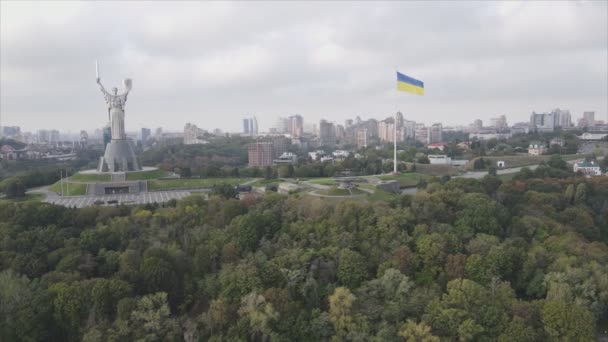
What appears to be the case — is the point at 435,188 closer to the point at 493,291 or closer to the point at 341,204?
the point at 341,204

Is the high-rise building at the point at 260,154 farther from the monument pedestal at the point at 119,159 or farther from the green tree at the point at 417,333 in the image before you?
the green tree at the point at 417,333

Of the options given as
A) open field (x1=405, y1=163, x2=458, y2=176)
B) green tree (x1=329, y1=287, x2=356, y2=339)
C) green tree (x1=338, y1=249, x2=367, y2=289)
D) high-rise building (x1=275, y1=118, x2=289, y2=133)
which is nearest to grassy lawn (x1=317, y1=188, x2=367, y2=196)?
green tree (x1=338, y1=249, x2=367, y2=289)

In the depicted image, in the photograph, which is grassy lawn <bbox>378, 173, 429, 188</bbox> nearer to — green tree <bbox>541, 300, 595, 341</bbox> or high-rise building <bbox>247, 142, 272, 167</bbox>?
green tree <bbox>541, 300, 595, 341</bbox>

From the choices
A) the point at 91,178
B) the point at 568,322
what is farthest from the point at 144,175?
the point at 568,322

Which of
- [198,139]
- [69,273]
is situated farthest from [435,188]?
[198,139]

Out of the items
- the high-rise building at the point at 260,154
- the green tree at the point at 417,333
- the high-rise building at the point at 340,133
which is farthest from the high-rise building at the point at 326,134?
the green tree at the point at 417,333

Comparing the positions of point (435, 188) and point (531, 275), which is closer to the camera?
point (531, 275)

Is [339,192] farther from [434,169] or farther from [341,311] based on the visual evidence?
[434,169]
